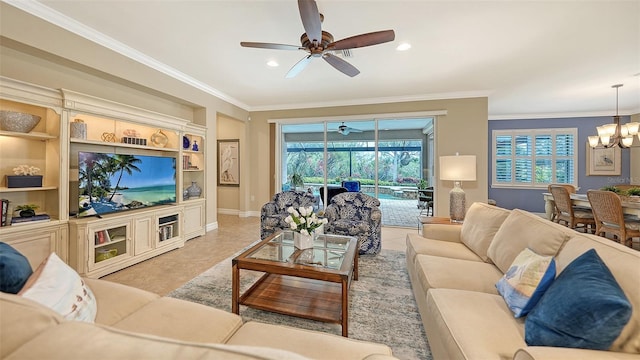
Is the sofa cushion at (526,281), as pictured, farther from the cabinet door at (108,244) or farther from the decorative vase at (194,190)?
the decorative vase at (194,190)

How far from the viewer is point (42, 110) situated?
261 centimetres

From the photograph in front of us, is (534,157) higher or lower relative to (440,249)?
higher

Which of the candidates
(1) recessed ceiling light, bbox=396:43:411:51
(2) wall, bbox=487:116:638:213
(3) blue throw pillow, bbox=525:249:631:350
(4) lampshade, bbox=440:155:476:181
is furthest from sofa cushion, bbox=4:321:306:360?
(2) wall, bbox=487:116:638:213

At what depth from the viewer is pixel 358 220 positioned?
3.70 m

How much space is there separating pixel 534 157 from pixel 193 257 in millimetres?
8036

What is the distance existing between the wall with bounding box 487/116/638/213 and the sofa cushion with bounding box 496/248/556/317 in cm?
604

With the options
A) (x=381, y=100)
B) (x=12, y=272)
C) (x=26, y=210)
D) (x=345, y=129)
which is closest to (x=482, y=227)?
(x=12, y=272)

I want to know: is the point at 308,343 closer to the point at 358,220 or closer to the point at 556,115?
the point at 358,220

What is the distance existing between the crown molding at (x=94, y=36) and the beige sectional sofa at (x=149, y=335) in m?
2.68

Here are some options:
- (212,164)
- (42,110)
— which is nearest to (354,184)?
(212,164)

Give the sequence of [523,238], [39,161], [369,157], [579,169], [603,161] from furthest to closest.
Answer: [579,169] → [603,161] → [369,157] → [39,161] → [523,238]

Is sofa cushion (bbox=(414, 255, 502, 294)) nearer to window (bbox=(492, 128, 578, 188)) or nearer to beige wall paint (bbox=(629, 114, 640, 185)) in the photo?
window (bbox=(492, 128, 578, 188))

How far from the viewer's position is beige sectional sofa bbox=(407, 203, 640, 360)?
0.97 m

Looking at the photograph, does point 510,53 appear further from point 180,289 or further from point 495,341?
point 180,289
